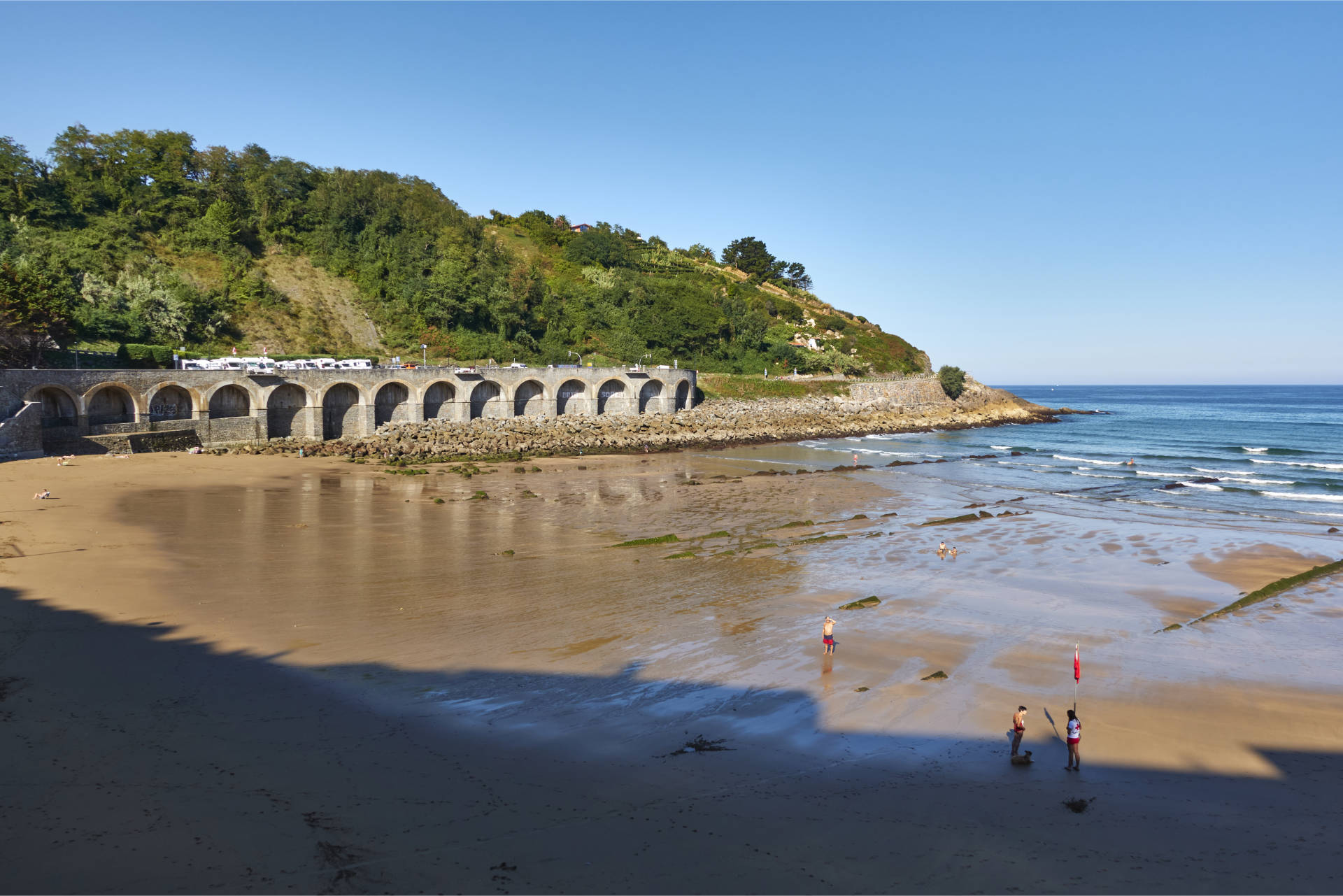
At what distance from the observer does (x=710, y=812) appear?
9070mm

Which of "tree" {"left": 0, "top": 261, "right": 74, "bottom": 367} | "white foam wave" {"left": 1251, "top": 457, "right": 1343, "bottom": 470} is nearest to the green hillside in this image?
"tree" {"left": 0, "top": 261, "right": 74, "bottom": 367}

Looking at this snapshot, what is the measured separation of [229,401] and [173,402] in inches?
113

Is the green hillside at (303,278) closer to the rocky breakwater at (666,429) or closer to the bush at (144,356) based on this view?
the bush at (144,356)

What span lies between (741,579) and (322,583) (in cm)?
1076

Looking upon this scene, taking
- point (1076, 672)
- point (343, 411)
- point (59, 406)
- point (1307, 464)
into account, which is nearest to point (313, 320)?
point (343, 411)

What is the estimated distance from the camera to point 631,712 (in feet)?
39.1

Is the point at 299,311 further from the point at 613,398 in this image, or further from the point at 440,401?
the point at 613,398

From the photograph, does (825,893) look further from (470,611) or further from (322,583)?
(322,583)

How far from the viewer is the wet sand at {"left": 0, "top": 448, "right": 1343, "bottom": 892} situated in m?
8.12

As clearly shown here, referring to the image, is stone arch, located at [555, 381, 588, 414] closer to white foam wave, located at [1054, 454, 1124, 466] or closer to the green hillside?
the green hillside

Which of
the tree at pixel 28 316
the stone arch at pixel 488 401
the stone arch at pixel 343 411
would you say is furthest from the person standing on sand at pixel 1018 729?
the tree at pixel 28 316

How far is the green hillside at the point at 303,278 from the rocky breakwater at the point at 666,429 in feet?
27.4

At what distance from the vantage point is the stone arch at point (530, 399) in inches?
2098

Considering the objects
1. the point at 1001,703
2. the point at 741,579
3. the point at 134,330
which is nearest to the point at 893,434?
the point at 741,579
